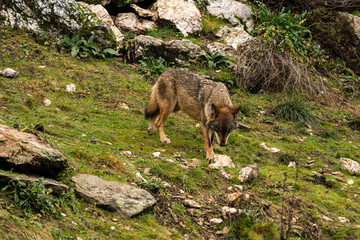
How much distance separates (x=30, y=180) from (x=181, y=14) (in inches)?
493

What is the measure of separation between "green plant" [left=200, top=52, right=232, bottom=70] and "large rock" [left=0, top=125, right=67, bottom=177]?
10.1 meters

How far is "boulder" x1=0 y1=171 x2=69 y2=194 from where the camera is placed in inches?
142

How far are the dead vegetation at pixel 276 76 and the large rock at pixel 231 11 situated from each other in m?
3.19

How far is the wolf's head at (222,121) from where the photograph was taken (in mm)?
7658

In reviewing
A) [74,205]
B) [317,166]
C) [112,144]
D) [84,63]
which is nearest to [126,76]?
[84,63]

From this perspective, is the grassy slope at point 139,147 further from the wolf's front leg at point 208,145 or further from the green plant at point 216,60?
the green plant at point 216,60

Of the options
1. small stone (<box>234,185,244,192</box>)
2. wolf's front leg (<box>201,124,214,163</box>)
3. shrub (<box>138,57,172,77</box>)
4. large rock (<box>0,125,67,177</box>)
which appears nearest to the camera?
large rock (<box>0,125,67,177</box>)

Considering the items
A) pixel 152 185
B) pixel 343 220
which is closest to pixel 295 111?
pixel 343 220

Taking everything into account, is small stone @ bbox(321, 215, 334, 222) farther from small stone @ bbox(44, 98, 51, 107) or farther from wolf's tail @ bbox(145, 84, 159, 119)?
small stone @ bbox(44, 98, 51, 107)

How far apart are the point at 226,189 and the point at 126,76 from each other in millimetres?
6786

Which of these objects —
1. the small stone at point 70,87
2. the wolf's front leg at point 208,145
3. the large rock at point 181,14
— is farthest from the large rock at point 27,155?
the large rock at point 181,14

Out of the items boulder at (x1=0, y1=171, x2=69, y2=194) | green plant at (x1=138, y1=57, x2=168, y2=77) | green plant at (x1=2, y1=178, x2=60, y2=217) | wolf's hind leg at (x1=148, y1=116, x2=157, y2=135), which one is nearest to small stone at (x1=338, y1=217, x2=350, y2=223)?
boulder at (x1=0, y1=171, x2=69, y2=194)

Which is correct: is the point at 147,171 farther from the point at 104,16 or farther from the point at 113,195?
the point at 104,16

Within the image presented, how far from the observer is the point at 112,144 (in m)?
7.05
